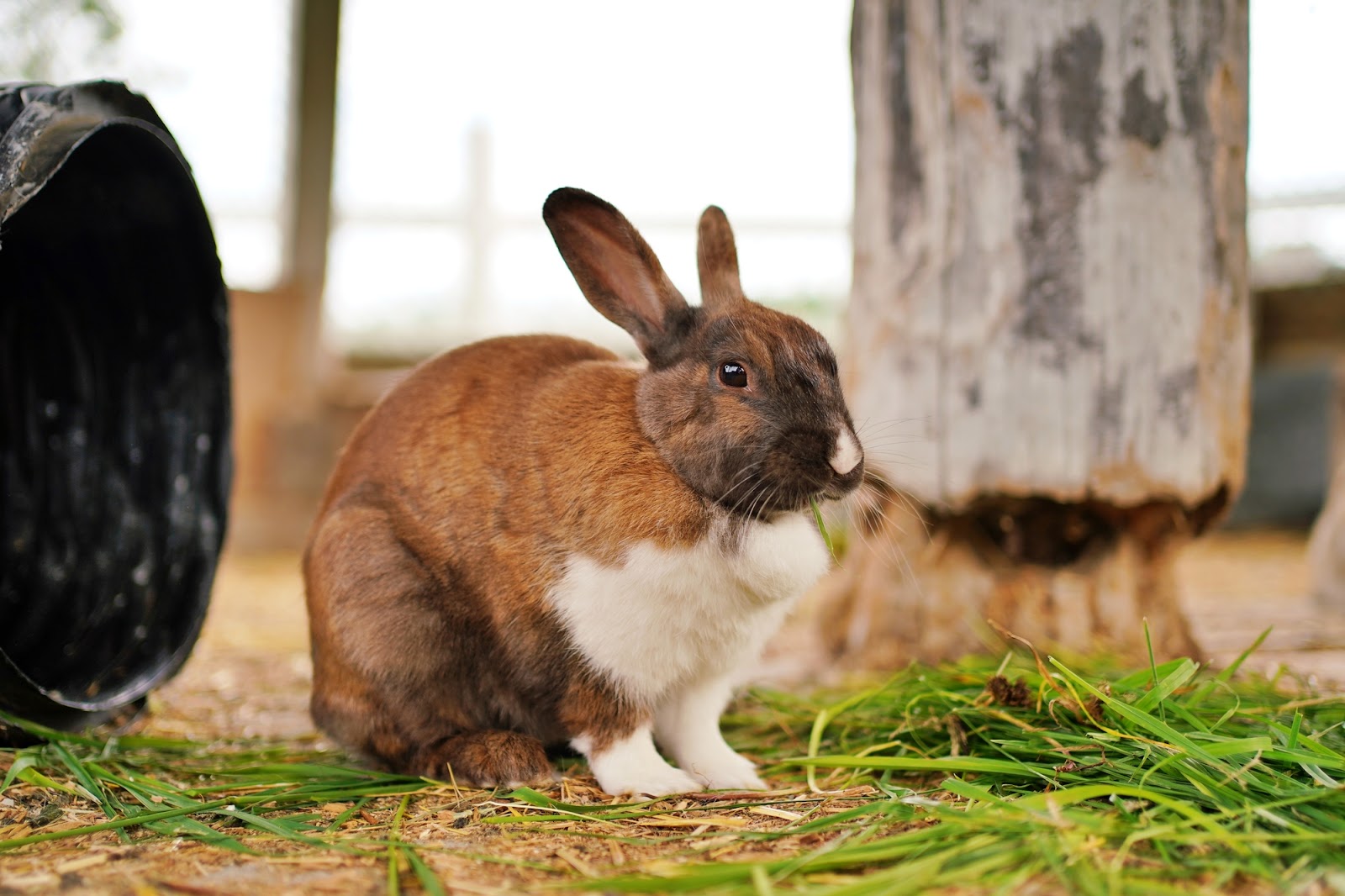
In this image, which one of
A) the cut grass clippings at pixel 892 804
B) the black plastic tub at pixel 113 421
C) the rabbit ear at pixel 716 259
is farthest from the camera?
the black plastic tub at pixel 113 421

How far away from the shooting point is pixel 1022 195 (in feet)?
11.5

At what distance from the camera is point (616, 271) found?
106 inches

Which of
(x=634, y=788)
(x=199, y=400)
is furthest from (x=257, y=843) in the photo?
(x=199, y=400)

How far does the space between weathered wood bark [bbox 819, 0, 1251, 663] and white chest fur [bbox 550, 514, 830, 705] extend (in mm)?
1158

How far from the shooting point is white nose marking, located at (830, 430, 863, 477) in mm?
2381

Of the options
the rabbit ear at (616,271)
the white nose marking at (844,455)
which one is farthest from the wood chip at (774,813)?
the rabbit ear at (616,271)

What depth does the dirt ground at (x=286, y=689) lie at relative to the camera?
6.43ft

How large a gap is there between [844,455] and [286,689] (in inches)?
98.6

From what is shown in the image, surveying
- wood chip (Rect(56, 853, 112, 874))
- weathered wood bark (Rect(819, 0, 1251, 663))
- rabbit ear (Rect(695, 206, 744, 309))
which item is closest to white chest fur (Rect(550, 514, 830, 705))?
rabbit ear (Rect(695, 206, 744, 309))

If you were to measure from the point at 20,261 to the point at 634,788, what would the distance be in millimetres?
2282

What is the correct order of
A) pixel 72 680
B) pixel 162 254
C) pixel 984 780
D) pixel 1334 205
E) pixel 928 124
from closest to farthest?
pixel 984 780 → pixel 72 680 → pixel 162 254 → pixel 928 124 → pixel 1334 205

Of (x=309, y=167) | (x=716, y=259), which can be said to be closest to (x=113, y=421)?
(x=716, y=259)

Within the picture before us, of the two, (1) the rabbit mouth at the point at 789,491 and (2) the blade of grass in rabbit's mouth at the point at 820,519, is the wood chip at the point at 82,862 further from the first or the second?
(2) the blade of grass in rabbit's mouth at the point at 820,519

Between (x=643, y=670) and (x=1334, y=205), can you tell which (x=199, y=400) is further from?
(x=1334, y=205)
